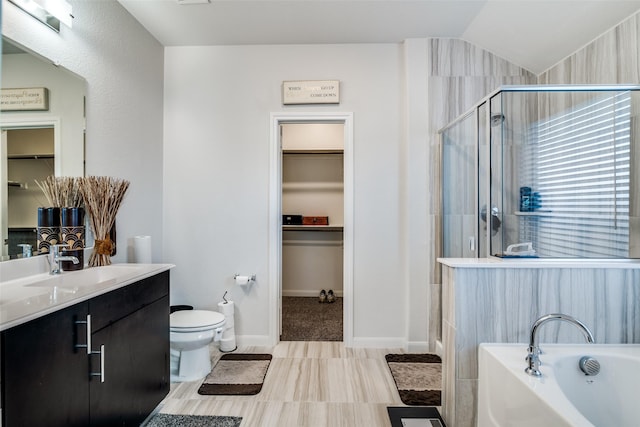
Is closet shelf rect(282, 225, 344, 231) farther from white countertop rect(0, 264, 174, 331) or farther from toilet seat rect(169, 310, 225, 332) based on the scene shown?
white countertop rect(0, 264, 174, 331)

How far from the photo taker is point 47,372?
1.22 meters

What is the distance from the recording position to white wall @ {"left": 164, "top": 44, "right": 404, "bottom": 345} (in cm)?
295

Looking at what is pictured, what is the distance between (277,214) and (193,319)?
110cm

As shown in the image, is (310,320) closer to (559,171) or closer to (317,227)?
(317,227)

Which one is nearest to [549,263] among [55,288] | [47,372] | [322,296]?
[47,372]

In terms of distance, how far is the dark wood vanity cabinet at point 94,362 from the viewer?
1.13 meters

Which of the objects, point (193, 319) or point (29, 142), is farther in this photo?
point (193, 319)

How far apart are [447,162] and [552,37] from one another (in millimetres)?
1125

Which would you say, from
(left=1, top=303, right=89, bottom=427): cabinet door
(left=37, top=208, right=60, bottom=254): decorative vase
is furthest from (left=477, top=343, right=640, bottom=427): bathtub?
(left=37, top=208, right=60, bottom=254): decorative vase

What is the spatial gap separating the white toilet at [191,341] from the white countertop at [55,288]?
52 centimetres

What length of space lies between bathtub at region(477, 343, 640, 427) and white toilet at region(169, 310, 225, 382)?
169 cm

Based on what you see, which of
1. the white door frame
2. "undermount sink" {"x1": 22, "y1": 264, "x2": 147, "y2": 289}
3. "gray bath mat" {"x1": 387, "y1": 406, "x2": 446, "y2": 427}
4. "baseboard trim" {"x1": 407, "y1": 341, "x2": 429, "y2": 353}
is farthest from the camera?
the white door frame

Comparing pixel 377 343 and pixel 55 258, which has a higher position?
pixel 55 258

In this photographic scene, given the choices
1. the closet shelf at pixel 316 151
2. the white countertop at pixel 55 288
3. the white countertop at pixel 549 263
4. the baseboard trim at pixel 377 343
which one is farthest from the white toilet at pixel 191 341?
the closet shelf at pixel 316 151
